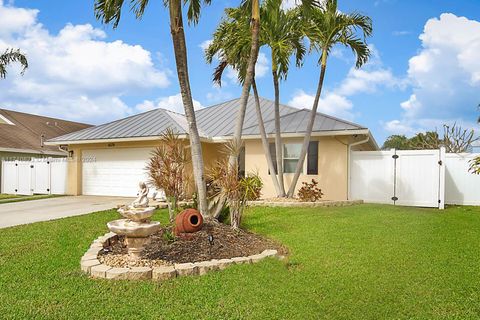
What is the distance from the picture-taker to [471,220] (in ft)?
32.3

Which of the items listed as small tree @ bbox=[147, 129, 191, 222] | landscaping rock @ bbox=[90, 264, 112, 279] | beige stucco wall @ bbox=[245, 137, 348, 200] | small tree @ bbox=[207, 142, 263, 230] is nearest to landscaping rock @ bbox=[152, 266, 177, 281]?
landscaping rock @ bbox=[90, 264, 112, 279]

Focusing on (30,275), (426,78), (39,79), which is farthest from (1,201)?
(426,78)

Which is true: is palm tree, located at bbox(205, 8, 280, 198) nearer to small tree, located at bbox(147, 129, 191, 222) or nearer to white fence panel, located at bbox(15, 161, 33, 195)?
small tree, located at bbox(147, 129, 191, 222)

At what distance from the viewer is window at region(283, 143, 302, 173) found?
556 inches

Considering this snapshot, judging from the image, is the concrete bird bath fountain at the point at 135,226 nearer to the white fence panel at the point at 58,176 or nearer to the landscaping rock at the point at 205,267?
the landscaping rock at the point at 205,267

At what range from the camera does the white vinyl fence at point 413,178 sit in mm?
12539

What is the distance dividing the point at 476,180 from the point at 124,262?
42.5 feet

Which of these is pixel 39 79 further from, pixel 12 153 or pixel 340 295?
pixel 340 295

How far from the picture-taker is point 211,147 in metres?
16.8

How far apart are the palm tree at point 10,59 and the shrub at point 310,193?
13.7 meters

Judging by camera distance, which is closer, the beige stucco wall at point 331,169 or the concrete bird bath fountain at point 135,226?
the concrete bird bath fountain at point 135,226

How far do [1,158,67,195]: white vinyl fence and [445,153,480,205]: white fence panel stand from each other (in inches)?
649

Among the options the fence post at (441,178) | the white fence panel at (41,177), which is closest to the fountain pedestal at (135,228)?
the fence post at (441,178)

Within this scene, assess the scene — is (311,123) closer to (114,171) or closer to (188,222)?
(188,222)
